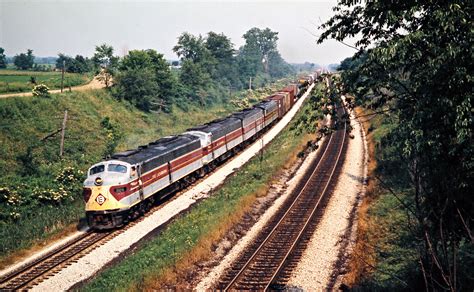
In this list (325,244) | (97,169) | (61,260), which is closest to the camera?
(61,260)

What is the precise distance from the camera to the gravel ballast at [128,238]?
18.2 m

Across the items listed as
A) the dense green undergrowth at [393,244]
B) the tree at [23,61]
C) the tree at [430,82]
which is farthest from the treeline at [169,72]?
the tree at [430,82]

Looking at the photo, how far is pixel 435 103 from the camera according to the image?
9406 millimetres

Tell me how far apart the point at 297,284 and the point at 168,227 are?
30.2ft

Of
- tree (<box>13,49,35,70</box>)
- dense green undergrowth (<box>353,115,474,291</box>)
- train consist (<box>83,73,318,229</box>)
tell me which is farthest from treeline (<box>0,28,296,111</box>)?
dense green undergrowth (<box>353,115,474,291</box>)

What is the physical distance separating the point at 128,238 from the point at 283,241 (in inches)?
325

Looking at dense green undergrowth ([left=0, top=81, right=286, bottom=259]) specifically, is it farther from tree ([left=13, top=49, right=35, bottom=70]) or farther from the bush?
tree ([left=13, top=49, right=35, bottom=70])

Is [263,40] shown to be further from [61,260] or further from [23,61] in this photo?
[61,260]

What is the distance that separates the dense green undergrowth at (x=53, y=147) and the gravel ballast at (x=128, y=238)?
4180 millimetres

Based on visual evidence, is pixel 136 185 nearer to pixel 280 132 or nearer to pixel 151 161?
pixel 151 161

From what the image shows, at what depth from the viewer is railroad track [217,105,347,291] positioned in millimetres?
16969

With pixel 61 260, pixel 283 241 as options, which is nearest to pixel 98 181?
pixel 61 260

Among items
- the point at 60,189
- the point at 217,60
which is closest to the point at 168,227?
the point at 60,189

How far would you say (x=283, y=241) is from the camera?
68.5ft
